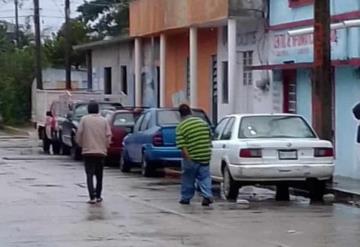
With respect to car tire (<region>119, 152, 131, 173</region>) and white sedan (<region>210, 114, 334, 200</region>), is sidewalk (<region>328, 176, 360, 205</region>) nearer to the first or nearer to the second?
white sedan (<region>210, 114, 334, 200</region>)

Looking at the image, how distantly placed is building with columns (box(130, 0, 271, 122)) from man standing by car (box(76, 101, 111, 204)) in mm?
11456

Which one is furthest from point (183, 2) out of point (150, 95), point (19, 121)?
point (19, 121)

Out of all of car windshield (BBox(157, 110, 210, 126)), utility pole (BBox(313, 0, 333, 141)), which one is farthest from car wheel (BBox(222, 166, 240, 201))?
car windshield (BBox(157, 110, 210, 126))

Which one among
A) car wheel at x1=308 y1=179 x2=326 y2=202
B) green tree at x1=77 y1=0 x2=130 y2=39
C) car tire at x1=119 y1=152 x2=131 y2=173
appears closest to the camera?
car wheel at x1=308 y1=179 x2=326 y2=202

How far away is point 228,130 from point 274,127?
878mm

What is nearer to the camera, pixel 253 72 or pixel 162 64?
pixel 253 72

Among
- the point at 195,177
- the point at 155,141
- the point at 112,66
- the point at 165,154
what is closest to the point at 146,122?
the point at 155,141

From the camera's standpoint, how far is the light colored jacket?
20047 millimetres

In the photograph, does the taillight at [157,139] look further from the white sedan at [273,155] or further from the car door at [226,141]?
the white sedan at [273,155]

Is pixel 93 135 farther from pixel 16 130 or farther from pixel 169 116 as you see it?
pixel 16 130

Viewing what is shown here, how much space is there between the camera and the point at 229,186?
20.4 meters

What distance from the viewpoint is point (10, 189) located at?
23.1 meters

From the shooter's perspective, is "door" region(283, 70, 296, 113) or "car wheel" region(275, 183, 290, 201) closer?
"car wheel" region(275, 183, 290, 201)

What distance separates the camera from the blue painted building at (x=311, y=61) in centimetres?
2466
